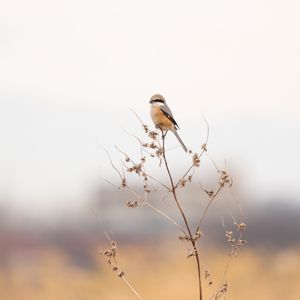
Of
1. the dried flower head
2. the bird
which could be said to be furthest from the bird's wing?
the dried flower head

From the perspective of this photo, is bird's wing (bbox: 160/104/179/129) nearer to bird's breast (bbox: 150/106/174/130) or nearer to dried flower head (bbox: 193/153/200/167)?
bird's breast (bbox: 150/106/174/130)

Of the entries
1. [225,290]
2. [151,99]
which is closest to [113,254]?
[225,290]

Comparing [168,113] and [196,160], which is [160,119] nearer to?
[168,113]

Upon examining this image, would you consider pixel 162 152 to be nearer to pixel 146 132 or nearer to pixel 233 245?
pixel 146 132

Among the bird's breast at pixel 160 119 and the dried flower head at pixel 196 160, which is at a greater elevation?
the bird's breast at pixel 160 119

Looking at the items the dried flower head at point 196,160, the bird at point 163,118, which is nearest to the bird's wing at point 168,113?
the bird at point 163,118

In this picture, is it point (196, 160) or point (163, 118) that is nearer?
point (196, 160)

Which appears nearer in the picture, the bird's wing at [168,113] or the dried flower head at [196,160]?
the dried flower head at [196,160]

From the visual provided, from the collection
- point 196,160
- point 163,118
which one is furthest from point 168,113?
point 196,160

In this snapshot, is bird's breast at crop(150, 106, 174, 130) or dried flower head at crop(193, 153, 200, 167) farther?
bird's breast at crop(150, 106, 174, 130)

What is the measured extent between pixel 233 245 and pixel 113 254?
0.49 meters

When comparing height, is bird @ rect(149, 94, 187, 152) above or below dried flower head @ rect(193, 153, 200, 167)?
above

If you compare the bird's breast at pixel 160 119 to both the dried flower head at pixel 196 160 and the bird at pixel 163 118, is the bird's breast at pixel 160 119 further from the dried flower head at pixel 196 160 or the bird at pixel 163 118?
the dried flower head at pixel 196 160

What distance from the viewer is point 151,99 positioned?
294cm
